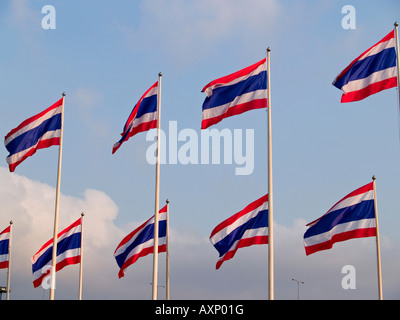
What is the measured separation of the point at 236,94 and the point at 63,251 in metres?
17.7

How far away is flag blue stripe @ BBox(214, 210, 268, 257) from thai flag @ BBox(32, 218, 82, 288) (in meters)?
13.3

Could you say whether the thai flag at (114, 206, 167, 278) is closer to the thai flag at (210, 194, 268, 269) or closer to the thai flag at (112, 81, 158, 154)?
the thai flag at (112, 81, 158, 154)

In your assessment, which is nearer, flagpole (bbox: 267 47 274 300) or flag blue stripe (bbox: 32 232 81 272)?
flagpole (bbox: 267 47 274 300)

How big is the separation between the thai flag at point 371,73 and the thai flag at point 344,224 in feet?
22.6

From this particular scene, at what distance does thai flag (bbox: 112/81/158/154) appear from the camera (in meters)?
30.7

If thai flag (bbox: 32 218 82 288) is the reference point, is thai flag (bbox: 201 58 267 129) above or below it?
above

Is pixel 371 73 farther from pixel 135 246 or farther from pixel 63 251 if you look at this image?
pixel 63 251

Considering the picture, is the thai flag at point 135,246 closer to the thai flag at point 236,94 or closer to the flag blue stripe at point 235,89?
the thai flag at point 236,94

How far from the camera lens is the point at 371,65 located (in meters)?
26.0

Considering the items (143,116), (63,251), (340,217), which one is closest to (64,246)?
(63,251)

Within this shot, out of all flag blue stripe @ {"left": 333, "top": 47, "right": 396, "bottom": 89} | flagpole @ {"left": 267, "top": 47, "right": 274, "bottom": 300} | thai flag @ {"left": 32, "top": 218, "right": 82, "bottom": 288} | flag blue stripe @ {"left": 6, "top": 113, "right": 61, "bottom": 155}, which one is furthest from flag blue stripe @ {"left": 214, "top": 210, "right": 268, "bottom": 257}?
thai flag @ {"left": 32, "top": 218, "right": 82, "bottom": 288}

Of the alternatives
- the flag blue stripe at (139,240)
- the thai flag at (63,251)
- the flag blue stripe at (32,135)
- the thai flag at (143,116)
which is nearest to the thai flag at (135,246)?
the flag blue stripe at (139,240)
